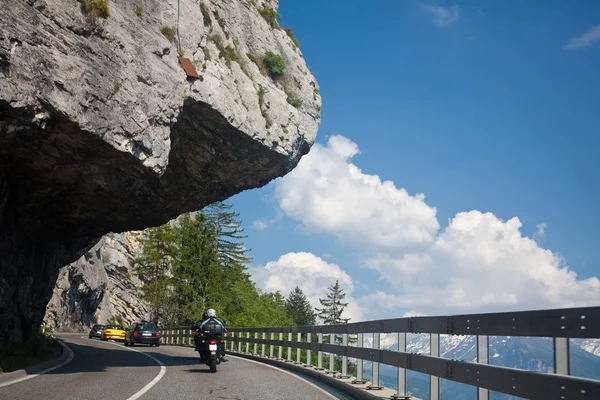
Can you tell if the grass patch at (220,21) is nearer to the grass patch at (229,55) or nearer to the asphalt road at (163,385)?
the grass patch at (229,55)

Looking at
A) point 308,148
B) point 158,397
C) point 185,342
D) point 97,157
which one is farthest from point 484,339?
point 185,342

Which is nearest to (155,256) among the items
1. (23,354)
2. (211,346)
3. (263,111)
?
(263,111)

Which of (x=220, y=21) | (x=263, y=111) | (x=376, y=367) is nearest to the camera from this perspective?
(x=376, y=367)

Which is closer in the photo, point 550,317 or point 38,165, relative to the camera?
point 550,317

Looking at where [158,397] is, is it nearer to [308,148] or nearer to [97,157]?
[97,157]

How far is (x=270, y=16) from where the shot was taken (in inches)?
1125

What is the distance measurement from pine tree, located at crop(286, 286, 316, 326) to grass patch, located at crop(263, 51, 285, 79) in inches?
4105

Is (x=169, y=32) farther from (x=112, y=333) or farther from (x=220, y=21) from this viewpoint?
(x=112, y=333)

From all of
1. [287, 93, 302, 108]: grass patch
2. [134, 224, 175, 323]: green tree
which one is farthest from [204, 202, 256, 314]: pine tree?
[287, 93, 302, 108]: grass patch

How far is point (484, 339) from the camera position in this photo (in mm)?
6379

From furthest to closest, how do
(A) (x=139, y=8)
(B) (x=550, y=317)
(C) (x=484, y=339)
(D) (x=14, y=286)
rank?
(D) (x=14, y=286) → (A) (x=139, y=8) → (C) (x=484, y=339) → (B) (x=550, y=317)

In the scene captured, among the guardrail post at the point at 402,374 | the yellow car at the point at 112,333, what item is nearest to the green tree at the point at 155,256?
the yellow car at the point at 112,333

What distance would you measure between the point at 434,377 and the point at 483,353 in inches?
64.1

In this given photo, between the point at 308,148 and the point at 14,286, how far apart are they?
43.3ft
